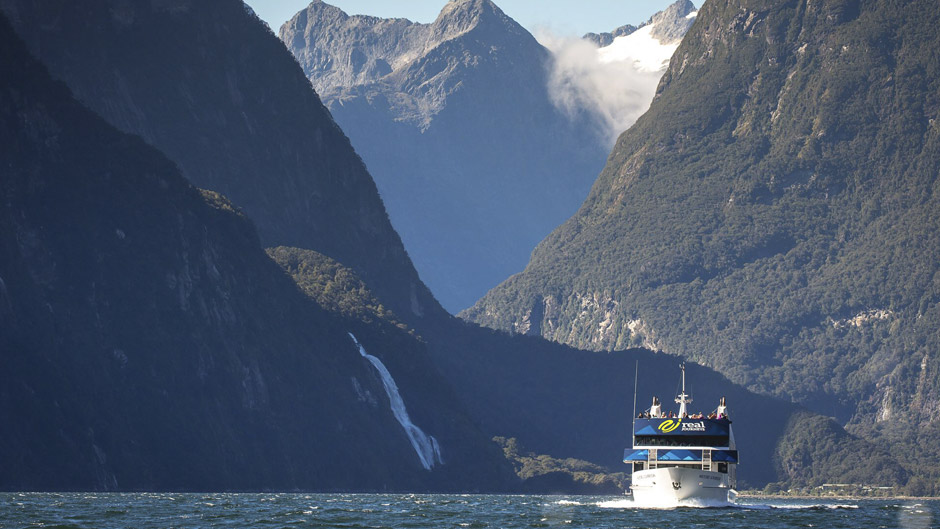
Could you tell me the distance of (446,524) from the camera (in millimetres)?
172875

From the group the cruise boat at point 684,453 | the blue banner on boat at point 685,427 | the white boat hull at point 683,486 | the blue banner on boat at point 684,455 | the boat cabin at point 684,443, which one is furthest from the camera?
the blue banner on boat at point 685,427

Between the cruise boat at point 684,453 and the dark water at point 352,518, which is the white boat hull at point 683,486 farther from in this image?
the dark water at point 352,518

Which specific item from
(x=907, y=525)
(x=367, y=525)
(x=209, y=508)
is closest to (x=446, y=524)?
(x=367, y=525)

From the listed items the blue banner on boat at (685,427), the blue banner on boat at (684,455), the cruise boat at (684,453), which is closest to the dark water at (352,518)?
the cruise boat at (684,453)

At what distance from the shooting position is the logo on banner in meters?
198

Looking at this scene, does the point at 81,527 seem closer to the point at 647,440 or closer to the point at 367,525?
the point at 367,525

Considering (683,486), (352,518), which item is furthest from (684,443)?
(352,518)

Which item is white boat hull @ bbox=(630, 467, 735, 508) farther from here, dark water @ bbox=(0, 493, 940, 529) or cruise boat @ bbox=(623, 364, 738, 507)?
dark water @ bbox=(0, 493, 940, 529)

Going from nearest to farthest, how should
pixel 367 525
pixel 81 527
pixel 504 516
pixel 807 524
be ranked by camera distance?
pixel 81 527 < pixel 367 525 < pixel 807 524 < pixel 504 516

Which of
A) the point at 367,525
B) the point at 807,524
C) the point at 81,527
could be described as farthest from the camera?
the point at 807,524

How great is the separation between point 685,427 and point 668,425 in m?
1.79

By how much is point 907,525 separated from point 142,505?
77380mm

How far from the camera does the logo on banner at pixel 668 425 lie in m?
198

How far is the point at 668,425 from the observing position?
651 feet
